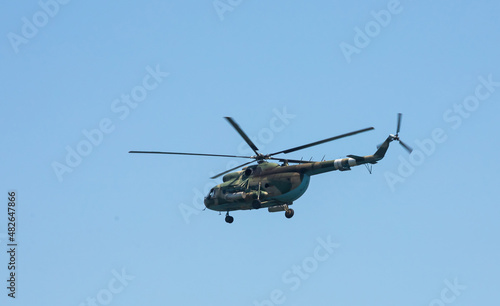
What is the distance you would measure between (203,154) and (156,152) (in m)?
3.62

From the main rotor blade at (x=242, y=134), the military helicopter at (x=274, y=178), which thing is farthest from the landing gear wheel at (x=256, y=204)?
the main rotor blade at (x=242, y=134)

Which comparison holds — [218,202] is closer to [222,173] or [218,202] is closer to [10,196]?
[222,173]

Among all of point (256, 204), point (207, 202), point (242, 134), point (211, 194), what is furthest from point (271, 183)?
point (207, 202)

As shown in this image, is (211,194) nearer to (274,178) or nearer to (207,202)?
(207,202)

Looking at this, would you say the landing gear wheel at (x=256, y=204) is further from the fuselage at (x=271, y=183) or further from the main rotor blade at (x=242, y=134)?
the main rotor blade at (x=242, y=134)

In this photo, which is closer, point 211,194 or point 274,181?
point 274,181

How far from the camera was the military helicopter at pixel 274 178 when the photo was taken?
2884 inches

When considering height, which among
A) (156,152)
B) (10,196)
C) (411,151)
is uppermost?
(10,196)

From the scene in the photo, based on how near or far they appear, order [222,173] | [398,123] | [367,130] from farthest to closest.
Answer: [222,173]
[398,123]
[367,130]

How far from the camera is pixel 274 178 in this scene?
75125mm

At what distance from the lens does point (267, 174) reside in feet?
249

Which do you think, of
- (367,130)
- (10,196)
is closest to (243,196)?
(367,130)

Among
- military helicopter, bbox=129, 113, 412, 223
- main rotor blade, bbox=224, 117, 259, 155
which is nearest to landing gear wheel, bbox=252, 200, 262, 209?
military helicopter, bbox=129, 113, 412, 223

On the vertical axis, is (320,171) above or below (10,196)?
below
